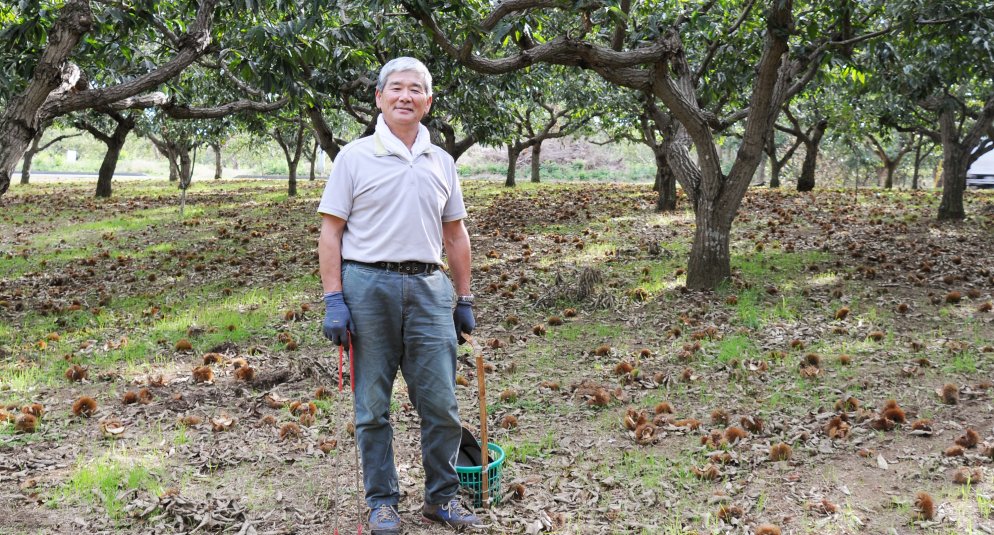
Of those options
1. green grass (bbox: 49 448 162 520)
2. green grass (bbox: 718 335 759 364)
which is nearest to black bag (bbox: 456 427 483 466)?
green grass (bbox: 49 448 162 520)

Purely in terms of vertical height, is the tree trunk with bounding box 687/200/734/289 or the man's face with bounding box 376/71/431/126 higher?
the man's face with bounding box 376/71/431/126

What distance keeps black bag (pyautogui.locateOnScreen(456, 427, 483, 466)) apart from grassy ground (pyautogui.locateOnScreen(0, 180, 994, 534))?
246mm

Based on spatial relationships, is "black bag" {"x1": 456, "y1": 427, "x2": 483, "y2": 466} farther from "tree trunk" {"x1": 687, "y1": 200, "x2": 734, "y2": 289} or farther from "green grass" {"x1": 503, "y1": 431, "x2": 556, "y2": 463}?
"tree trunk" {"x1": 687, "y1": 200, "x2": 734, "y2": 289}

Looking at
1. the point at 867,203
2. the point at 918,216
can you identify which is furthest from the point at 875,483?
the point at 867,203

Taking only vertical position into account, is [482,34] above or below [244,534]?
above

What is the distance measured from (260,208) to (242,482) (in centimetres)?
1481

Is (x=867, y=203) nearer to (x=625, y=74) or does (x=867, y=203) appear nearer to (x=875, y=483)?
(x=625, y=74)

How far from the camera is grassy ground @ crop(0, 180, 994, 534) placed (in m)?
3.76

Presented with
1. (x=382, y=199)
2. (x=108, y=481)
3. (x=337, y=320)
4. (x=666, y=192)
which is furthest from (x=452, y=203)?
(x=666, y=192)

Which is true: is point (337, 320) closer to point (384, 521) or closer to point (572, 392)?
point (384, 521)

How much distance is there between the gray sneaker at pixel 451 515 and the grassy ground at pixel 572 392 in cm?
10

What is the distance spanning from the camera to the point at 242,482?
4082 millimetres

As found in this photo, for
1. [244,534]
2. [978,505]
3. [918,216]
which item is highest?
[918,216]

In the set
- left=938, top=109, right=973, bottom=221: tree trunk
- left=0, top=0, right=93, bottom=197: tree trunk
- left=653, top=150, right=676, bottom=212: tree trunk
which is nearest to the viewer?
left=0, top=0, right=93, bottom=197: tree trunk
